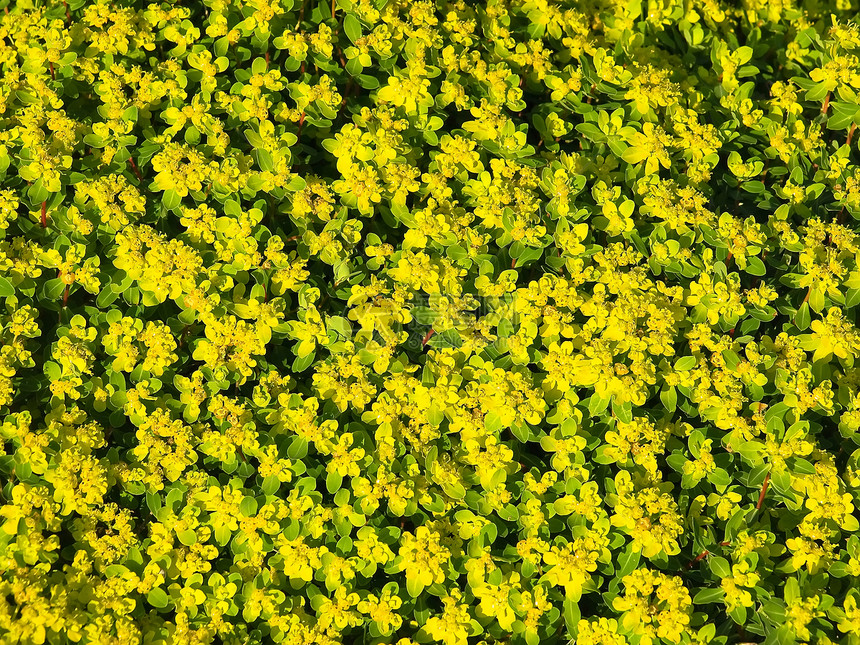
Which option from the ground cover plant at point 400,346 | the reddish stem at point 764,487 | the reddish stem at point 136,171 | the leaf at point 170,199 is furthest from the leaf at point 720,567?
the reddish stem at point 136,171

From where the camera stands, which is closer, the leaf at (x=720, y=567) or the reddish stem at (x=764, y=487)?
the leaf at (x=720, y=567)

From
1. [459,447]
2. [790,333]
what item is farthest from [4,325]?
[790,333]

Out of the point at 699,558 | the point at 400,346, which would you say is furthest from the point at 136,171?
the point at 699,558

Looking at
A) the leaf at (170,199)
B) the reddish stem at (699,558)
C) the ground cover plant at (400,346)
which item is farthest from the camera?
the leaf at (170,199)

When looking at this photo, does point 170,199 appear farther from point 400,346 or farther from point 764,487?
point 764,487

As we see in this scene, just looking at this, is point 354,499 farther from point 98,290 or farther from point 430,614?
point 98,290

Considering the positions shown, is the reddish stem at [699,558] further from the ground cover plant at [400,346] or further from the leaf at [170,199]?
the leaf at [170,199]

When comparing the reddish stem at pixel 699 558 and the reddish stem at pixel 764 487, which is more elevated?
the reddish stem at pixel 764 487

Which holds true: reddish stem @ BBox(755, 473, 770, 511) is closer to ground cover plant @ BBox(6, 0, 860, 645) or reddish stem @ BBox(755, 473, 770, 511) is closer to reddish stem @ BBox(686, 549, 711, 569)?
ground cover plant @ BBox(6, 0, 860, 645)
